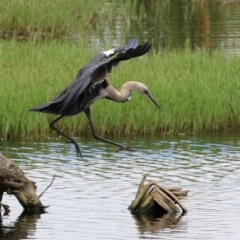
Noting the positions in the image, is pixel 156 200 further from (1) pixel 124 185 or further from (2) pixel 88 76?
(2) pixel 88 76

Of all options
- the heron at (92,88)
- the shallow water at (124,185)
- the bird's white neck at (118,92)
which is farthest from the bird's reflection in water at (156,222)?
the bird's white neck at (118,92)

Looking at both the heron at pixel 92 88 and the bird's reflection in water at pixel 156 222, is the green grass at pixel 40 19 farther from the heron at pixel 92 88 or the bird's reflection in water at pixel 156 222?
the bird's reflection in water at pixel 156 222

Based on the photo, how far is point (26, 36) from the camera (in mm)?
18906

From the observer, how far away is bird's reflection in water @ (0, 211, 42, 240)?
827cm

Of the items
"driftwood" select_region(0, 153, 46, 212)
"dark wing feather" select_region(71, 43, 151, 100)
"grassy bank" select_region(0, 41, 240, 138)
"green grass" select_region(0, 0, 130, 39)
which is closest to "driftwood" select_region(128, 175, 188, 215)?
"driftwood" select_region(0, 153, 46, 212)

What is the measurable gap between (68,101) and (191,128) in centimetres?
379

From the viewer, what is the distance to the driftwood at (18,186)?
859cm

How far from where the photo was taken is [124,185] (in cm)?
996

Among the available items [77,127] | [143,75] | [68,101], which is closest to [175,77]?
[143,75]

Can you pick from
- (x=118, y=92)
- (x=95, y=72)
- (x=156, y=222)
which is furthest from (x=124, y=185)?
(x=95, y=72)

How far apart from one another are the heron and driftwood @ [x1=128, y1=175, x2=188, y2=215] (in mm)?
587

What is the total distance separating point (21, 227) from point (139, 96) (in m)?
4.52

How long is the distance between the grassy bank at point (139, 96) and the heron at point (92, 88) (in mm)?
2369

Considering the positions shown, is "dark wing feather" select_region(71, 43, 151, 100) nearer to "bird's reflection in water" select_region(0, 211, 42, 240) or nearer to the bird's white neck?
the bird's white neck
